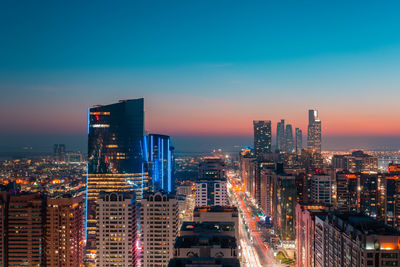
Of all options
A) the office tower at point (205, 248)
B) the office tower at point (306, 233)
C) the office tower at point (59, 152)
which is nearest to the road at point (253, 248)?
the office tower at point (306, 233)

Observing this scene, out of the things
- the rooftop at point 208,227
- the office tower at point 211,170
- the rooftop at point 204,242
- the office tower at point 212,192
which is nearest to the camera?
the rooftop at point 204,242

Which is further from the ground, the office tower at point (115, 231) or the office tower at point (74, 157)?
the office tower at point (74, 157)

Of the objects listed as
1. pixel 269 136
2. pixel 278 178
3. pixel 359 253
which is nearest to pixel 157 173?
pixel 278 178

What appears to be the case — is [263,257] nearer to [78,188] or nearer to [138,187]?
[138,187]

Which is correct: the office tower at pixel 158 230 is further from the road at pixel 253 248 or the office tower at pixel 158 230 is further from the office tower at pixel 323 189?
the office tower at pixel 323 189

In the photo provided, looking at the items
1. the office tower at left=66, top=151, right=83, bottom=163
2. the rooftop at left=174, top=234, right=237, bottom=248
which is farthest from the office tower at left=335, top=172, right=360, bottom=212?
the office tower at left=66, top=151, right=83, bottom=163

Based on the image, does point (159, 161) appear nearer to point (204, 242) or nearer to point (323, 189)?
point (323, 189)

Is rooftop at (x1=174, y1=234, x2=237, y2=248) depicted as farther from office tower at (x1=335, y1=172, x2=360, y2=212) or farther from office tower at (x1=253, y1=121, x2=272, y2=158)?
office tower at (x1=253, y1=121, x2=272, y2=158)

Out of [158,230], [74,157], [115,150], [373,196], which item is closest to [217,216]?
[158,230]
